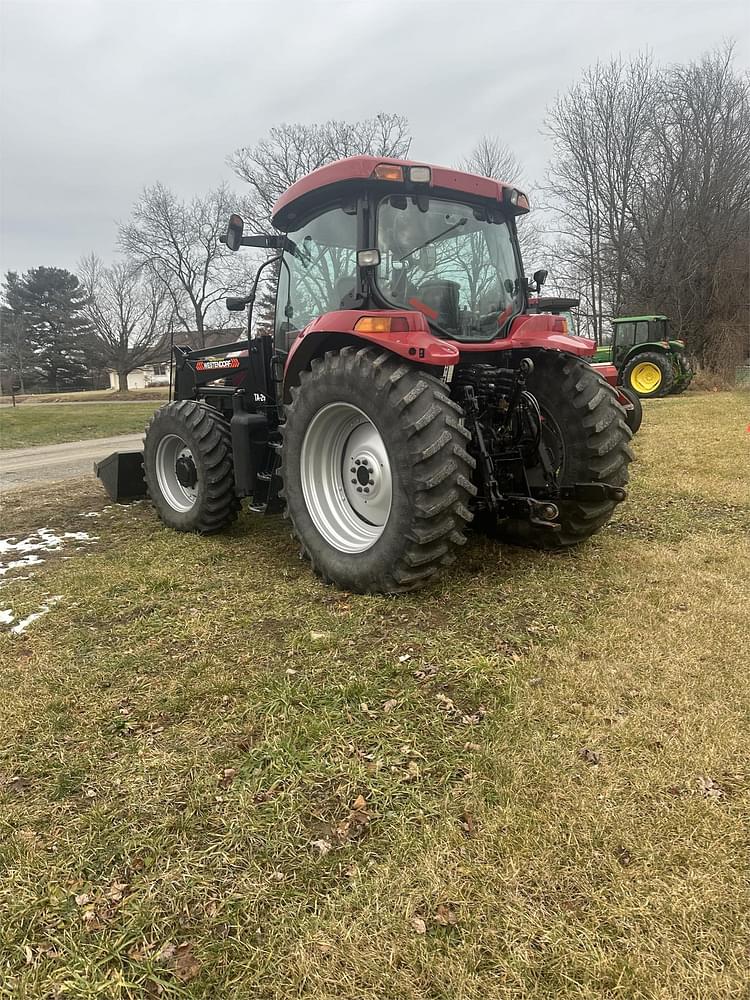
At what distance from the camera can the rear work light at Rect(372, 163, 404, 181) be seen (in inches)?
135

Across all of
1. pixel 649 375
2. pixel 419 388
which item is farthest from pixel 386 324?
pixel 649 375

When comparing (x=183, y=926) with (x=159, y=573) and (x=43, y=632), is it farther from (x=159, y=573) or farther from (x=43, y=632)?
(x=159, y=573)

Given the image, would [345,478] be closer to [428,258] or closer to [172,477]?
[428,258]

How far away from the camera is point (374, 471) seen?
3717mm

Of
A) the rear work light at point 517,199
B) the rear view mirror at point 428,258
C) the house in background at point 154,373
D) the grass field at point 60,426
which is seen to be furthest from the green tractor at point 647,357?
the house in background at point 154,373

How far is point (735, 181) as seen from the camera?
25.2 metres

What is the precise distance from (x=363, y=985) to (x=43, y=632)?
2.56m

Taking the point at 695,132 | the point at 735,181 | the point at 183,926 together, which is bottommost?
the point at 183,926

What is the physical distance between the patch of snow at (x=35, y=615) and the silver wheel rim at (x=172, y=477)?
1.59m

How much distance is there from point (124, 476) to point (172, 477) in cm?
104

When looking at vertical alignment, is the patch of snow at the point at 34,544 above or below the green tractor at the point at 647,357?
below

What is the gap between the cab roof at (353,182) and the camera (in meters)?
3.48

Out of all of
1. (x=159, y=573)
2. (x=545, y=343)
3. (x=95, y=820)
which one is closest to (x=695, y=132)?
(x=545, y=343)

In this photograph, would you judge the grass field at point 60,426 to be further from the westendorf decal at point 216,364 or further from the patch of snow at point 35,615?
the patch of snow at point 35,615
